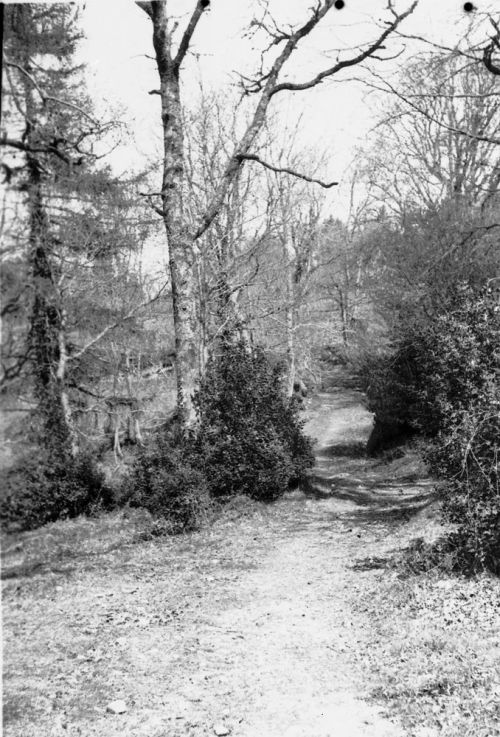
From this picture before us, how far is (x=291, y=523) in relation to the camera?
7.54 m

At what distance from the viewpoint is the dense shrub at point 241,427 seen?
25.8 feet

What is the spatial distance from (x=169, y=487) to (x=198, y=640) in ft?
11.9

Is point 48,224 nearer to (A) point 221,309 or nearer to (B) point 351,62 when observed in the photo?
(B) point 351,62

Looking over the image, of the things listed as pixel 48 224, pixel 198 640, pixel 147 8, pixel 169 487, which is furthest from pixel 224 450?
pixel 48 224

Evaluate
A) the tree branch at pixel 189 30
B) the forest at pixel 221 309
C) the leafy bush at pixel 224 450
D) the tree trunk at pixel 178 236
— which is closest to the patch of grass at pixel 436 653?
the forest at pixel 221 309

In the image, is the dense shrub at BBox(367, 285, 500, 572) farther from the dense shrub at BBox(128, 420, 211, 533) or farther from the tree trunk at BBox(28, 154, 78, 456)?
the tree trunk at BBox(28, 154, 78, 456)

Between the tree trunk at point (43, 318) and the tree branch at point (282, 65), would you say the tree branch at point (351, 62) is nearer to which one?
the tree branch at point (282, 65)

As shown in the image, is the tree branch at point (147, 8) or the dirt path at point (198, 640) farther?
the tree branch at point (147, 8)

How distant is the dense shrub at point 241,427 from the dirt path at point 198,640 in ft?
4.34

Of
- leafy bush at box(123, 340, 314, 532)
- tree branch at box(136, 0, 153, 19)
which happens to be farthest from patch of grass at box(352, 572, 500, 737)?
tree branch at box(136, 0, 153, 19)

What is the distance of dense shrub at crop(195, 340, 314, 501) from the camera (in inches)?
309

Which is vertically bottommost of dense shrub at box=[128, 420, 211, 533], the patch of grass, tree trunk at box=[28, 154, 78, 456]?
the patch of grass

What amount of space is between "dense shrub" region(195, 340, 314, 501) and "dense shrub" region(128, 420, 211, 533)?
0.51 meters

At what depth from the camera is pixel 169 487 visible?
22.4 ft
